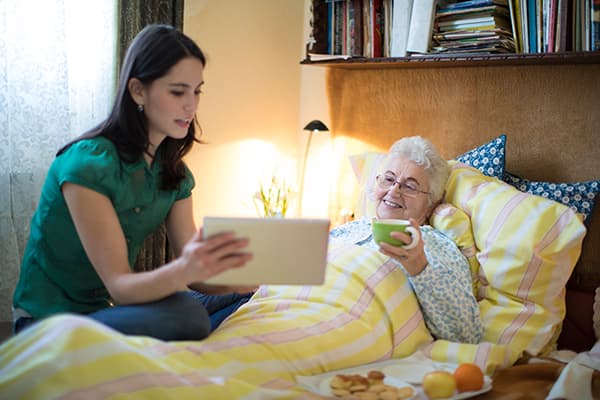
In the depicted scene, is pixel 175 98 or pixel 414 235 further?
pixel 414 235

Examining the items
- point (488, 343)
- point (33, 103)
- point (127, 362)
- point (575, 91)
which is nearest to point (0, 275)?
point (33, 103)

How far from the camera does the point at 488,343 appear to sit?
2109mm

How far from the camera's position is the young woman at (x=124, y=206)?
5.53 ft

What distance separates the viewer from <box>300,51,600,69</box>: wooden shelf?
2553mm

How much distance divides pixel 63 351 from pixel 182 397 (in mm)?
243

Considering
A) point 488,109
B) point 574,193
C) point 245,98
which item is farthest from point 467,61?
point 245,98

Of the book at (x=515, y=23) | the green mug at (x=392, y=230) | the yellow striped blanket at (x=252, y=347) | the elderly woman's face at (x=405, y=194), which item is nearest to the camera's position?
the yellow striped blanket at (x=252, y=347)

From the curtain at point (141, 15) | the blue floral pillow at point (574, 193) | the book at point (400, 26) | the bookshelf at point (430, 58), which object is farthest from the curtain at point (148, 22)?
the blue floral pillow at point (574, 193)

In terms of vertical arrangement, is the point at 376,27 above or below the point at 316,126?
above

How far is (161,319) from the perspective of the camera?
5.67 ft

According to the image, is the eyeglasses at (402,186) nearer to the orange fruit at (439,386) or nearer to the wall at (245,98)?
the orange fruit at (439,386)

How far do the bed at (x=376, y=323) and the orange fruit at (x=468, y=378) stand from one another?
121mm

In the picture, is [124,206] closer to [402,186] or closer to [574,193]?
[402,186]

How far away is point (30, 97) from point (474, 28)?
1.58 metres
